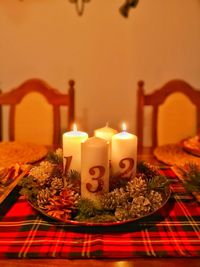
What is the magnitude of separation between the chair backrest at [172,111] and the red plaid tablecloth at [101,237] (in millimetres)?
966

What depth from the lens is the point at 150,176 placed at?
3.12 feet

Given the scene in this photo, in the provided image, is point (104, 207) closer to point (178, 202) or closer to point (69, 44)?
point (178, 202)

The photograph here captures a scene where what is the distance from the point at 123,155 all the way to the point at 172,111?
99cm

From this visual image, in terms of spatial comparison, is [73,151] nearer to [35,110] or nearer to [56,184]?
[56,184]

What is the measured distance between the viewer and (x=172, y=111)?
1.77 metres

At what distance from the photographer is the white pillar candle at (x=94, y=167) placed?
0.77 meters

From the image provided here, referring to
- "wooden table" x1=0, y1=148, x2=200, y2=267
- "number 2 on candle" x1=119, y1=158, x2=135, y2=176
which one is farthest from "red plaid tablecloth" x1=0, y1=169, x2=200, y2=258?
"number 2 on candle" x1=119, y1=158, x2=135, y2=176

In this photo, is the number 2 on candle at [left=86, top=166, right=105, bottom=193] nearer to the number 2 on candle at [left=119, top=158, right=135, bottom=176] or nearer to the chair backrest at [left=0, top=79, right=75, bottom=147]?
the number 2 on candle at [left=119, top=158, right=135, bottom=176]

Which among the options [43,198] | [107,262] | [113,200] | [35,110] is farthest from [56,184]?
[35,110]

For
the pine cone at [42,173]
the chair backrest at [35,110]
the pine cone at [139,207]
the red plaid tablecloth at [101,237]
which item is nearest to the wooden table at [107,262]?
the red plaid tablecloth at [101,237]

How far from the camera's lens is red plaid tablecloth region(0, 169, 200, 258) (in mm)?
631

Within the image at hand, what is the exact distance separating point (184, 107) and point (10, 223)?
4.15 ft

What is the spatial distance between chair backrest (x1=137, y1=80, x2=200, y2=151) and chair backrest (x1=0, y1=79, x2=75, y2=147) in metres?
0.43

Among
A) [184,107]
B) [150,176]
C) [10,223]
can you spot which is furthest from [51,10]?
[10,223]
